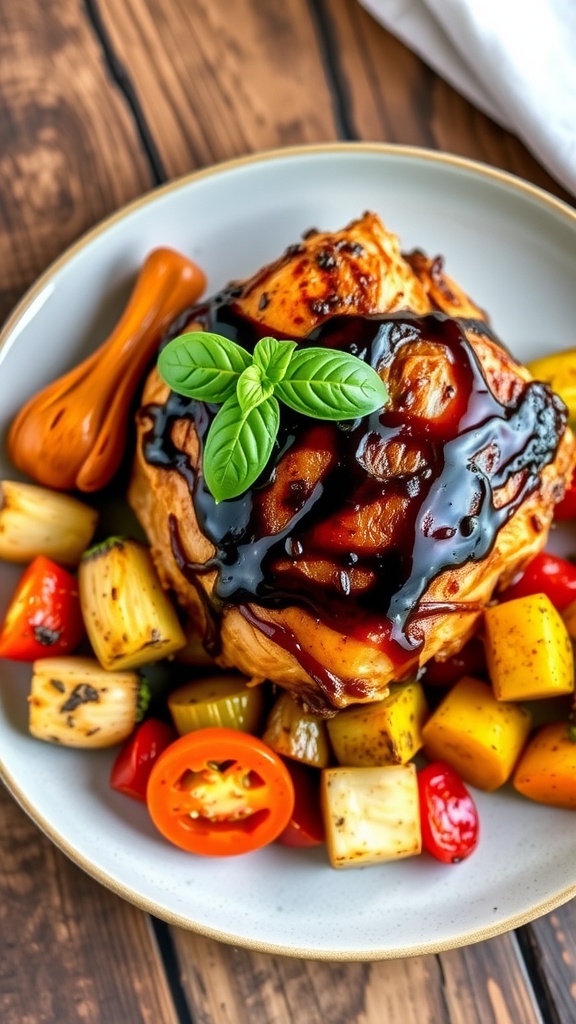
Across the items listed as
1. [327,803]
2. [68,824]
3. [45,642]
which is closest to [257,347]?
[45,642]

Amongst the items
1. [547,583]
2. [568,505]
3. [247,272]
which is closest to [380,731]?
[547,583]

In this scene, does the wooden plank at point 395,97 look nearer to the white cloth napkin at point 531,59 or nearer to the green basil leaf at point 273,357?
the white cloth napkin at point 531,59

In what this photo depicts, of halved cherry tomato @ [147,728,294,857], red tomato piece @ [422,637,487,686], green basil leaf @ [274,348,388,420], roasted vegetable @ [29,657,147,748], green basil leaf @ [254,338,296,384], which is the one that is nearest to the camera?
green basil leaf @ [274,348,388,420]

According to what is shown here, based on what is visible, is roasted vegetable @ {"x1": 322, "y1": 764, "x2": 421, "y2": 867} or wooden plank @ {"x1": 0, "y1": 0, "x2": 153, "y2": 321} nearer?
roasted vegetable @ {"x1": 322, "y1": 764, "x2": 421, "y2": 867}

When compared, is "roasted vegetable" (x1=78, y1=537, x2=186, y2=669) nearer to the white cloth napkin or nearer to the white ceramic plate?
the white ceramic plate

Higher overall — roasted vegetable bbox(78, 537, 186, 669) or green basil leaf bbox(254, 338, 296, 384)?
green basil leaf bbox(254, 338, 296, 384)

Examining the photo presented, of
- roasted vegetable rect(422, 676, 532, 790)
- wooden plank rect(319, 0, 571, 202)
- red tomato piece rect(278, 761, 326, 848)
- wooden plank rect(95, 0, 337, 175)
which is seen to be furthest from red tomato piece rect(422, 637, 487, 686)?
wooden plank rect(95, 0, 337, 175)
